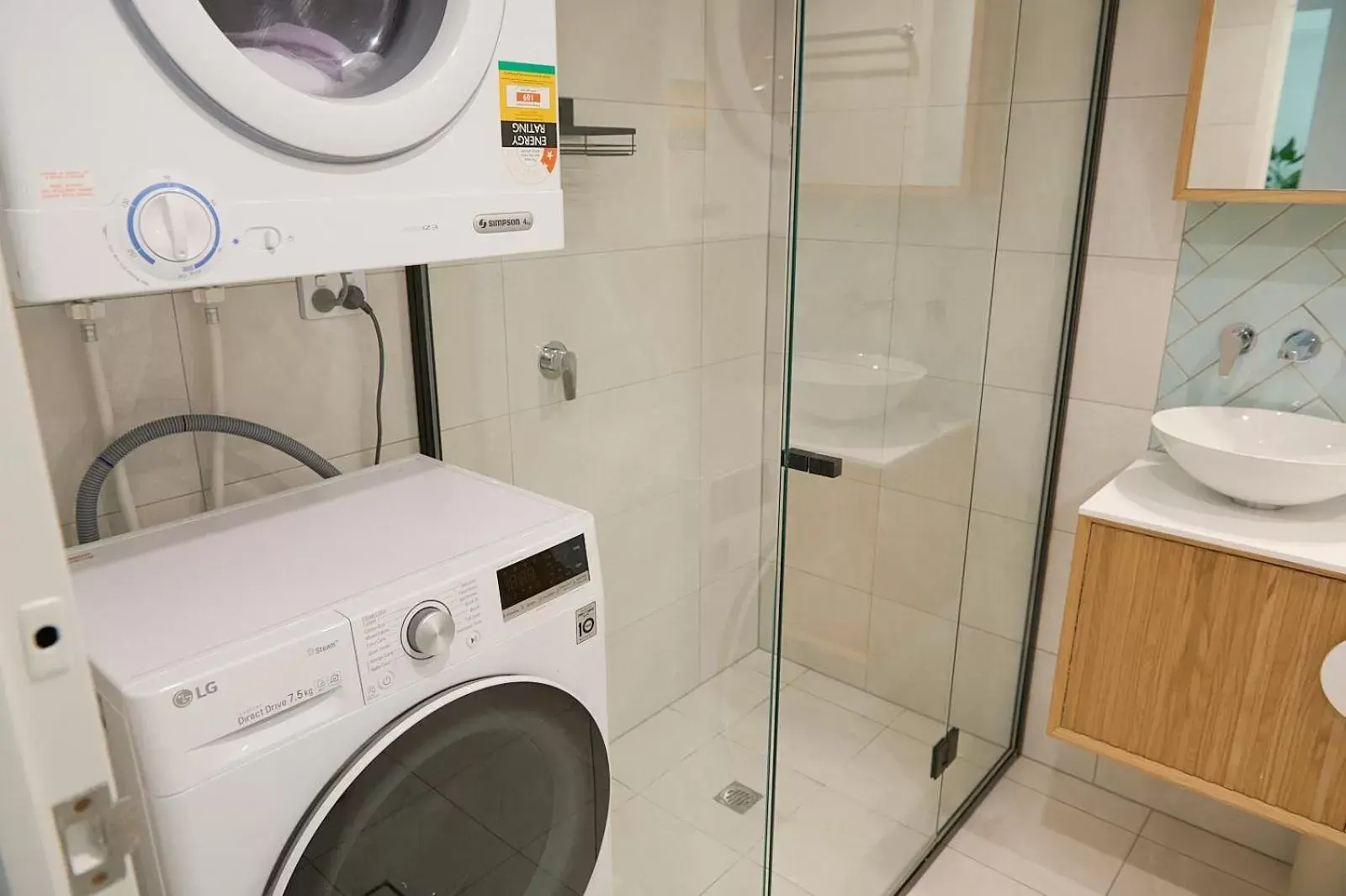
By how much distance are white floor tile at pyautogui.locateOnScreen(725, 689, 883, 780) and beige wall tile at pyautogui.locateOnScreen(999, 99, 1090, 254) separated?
40.7 inches

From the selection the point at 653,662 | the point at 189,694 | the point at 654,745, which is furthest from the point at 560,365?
the point at 189,694

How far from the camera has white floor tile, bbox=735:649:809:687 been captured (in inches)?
67.1

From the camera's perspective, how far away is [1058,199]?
1.90 m

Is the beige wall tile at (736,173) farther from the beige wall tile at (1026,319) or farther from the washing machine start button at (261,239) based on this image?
the washing machine start button at (261,239)

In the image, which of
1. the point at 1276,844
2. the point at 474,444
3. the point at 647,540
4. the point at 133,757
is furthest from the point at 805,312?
the point at 1276,844

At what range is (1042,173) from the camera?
1.87m

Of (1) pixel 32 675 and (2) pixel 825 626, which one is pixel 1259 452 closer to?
(2) pixel 825 626

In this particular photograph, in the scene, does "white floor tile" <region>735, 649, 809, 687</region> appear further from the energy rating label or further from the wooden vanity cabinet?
the energy rating label

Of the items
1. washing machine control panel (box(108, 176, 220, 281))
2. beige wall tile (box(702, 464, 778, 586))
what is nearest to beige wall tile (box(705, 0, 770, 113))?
beige wall tile (box(702, 464, 778, 586))

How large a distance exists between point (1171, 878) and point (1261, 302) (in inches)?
47.1

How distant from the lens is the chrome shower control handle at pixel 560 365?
5.65 feet

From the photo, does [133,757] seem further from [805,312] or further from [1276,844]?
[1276,844]

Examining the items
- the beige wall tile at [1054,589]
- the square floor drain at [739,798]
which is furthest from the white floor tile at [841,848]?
the beige wall tile at [1054,589]

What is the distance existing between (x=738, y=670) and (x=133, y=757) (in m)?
1.47
